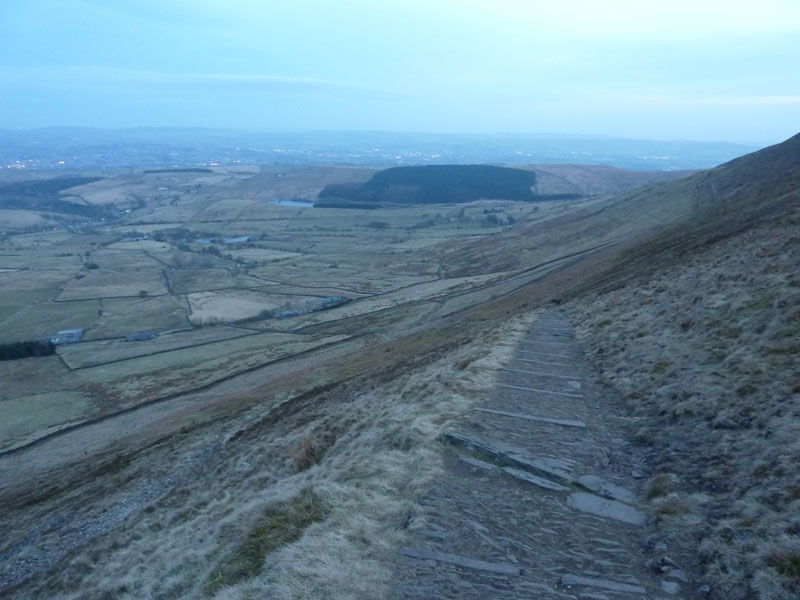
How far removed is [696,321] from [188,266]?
309 feet

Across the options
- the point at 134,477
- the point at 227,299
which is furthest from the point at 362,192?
the point at 134,477

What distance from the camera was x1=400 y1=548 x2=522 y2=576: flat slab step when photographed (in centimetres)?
767

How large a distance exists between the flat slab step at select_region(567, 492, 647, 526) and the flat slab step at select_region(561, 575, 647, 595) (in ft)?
5.16

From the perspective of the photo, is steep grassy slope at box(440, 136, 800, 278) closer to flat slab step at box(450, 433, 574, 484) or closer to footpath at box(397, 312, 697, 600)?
footpath at box(397, 312, 697, 600)

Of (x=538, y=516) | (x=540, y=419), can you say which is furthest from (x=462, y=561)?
(x=540, y=419)

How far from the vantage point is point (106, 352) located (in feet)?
177

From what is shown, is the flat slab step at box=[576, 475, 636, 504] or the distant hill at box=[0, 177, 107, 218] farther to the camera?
the distant hill at box=[0, 177, 107, 218]

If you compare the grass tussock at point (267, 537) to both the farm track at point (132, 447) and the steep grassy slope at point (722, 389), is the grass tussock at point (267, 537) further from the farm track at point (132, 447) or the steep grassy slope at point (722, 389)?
the farm track at point (132, 447)

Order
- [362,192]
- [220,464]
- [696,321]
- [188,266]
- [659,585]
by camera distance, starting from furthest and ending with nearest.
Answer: [362,192] → [188,266] → [220,464] → [696,321] → [659,585]

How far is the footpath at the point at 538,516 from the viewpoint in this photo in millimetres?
7344

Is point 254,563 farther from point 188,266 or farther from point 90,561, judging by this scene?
point 188,266

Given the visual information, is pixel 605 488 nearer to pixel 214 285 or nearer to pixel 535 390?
pixel 535 390

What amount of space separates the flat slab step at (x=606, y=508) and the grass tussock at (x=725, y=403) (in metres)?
0.29

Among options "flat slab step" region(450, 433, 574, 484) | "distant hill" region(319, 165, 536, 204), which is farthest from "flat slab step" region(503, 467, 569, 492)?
"distant hill" region(319, 165, 536, 204)
